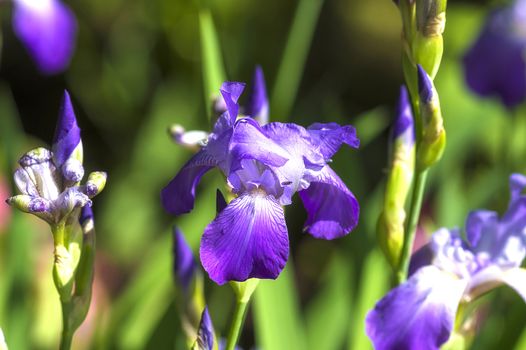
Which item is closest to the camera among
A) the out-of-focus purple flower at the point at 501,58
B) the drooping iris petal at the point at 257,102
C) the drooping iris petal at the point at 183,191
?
the drooping iris petal at the point at 183,191

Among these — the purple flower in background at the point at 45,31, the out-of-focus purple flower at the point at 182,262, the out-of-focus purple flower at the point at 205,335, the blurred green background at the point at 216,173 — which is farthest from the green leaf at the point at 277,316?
the purple flower in background at the point at 45,31

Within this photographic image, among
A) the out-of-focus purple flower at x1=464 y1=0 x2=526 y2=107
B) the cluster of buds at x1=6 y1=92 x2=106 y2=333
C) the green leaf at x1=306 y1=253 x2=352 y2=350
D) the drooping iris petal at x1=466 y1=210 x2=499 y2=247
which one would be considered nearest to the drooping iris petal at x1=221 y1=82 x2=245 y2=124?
the cluster of buds at x1=6 y1=92 x2=106 y2=333

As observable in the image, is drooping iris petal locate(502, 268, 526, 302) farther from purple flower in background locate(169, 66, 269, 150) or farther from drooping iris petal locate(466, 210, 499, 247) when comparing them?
purple flower in background locate(169, 66, 269, 150)

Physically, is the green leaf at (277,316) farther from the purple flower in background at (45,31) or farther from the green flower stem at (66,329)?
the purple flower in background at (45,31)

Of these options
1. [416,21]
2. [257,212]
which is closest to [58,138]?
[257,212]

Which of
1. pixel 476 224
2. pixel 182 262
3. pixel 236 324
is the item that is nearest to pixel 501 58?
pixel 476 224

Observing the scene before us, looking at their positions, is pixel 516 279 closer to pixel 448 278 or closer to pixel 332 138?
pixel 448 278

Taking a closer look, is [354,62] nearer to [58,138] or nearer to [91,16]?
[91,16]
